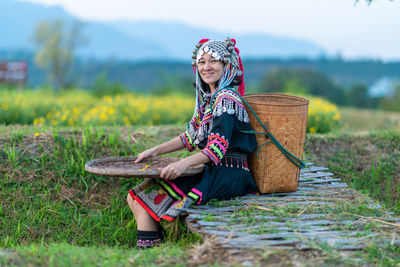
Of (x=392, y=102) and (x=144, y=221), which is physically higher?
(x=144, y=221)

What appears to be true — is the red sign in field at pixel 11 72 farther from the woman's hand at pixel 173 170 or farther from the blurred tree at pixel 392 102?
the blurred tree at pixel 392 102

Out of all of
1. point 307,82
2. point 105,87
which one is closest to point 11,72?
point 105,87

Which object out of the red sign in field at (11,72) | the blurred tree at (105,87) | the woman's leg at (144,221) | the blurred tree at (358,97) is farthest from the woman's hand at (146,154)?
the blurred tree at (358,97)

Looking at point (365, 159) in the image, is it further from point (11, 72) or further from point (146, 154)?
point (11, 72)

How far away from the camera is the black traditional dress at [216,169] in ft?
10.00

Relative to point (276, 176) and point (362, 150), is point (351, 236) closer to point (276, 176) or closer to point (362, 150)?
point (276, 176)

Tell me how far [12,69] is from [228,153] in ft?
51.4

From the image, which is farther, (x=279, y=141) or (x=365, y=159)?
(x=365, y=159)

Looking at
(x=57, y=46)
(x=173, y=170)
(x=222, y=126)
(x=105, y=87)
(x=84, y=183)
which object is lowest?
(x=84, y=183)

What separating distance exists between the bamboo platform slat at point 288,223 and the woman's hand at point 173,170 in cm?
27

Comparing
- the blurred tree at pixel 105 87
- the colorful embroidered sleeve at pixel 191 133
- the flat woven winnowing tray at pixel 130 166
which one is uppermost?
the colorful embroidered sleeve at pixel 191 133

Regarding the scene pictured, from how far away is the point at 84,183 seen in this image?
4137mm

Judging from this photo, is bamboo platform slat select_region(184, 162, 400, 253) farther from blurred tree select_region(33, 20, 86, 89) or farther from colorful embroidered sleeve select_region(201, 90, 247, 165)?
blurred tree select_region(33, 20, 86, 89)

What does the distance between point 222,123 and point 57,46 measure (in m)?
37.2
